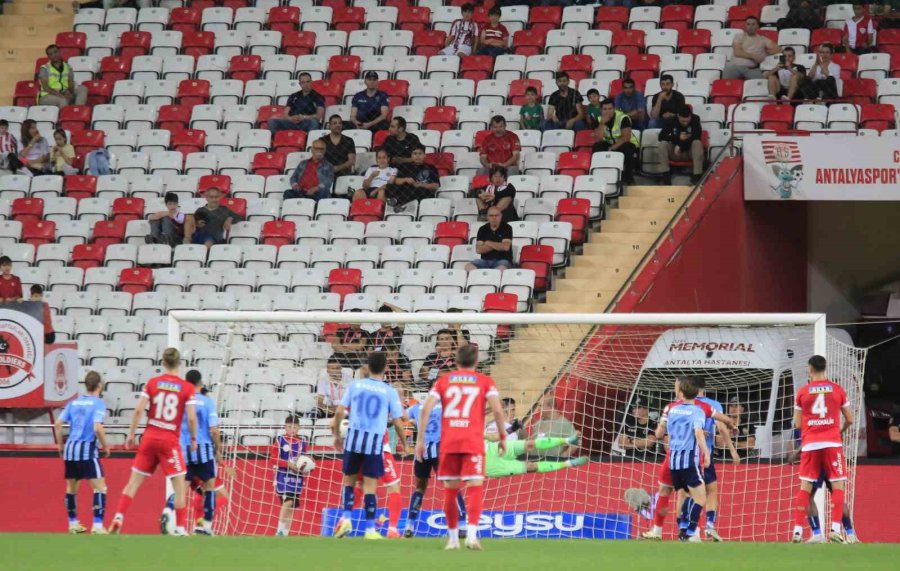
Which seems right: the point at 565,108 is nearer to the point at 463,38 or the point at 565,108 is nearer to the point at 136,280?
the point at 463,38

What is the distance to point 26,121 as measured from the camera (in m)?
21.6

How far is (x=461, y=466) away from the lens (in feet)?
37.3

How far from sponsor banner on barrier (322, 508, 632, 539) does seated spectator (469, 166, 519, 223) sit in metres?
4.43

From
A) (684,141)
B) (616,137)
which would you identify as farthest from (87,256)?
(684,141)

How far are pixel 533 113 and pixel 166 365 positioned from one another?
856cm

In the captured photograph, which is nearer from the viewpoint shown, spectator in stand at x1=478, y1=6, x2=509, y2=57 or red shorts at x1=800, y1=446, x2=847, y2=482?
red shorts at x1=800, y1=446, x2=847, y2=482

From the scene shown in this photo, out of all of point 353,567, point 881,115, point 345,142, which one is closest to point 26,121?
point 345,142

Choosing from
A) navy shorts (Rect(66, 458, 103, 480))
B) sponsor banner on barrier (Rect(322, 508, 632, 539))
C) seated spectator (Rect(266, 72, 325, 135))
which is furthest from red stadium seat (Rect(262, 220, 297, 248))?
navy shorts (Rect(66, 458, 103, 480))

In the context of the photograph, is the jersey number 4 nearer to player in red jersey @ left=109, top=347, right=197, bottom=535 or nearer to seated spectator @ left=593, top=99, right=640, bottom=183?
player in red jersey @ left=109, top=347, right=197, bottom=535

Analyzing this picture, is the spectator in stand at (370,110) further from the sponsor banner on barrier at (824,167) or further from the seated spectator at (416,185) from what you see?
the sponsor banner on barrier at (824,167)

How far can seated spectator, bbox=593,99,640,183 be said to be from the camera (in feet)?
63.6

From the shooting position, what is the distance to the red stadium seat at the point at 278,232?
19531 millimetres

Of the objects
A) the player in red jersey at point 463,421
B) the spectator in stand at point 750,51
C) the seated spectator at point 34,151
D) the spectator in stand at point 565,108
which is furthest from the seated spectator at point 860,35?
the player in red jersey at point 463,421

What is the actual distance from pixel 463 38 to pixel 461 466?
38.9 ft
